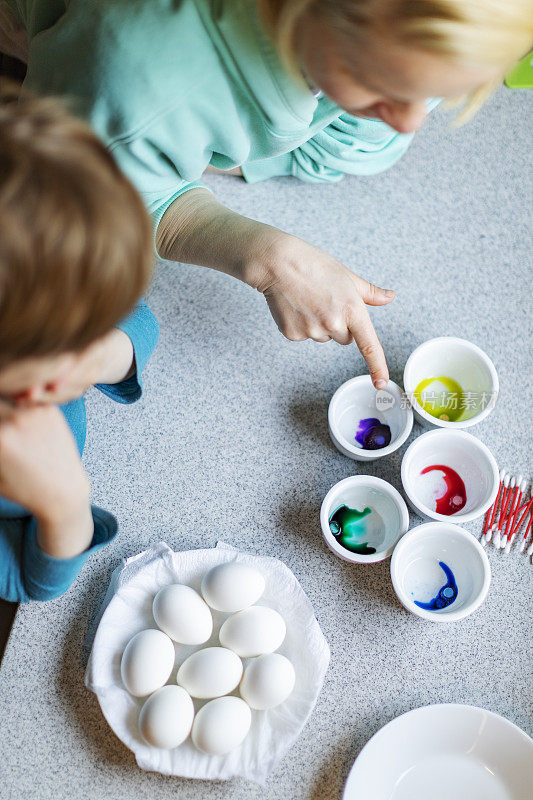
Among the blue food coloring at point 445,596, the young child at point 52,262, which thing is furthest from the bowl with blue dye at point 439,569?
the young child at point 52,262

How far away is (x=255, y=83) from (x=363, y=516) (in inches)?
17.4

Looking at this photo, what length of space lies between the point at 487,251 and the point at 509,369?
0.17m

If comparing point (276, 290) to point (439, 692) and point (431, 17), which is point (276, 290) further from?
point (439, 692)

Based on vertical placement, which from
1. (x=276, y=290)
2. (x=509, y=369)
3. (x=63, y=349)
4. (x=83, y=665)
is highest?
(x=63, y=349)

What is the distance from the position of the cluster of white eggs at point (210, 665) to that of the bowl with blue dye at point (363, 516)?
0.33 feet

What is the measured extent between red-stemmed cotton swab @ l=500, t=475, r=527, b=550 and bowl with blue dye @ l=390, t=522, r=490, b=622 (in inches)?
2.4

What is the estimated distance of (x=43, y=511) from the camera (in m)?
0.53

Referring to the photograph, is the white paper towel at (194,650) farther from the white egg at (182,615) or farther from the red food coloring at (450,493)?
the red food coloring at (450,493)

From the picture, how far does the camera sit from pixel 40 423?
52cm

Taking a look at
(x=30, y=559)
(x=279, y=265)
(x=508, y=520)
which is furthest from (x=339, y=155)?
(x=30, y=559)

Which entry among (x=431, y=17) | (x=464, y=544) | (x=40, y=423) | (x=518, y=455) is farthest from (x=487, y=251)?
(x=40, y=423)

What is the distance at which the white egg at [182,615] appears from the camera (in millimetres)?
653

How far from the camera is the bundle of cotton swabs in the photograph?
2.41ft

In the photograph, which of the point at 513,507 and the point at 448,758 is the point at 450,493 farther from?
the point at 448,758
